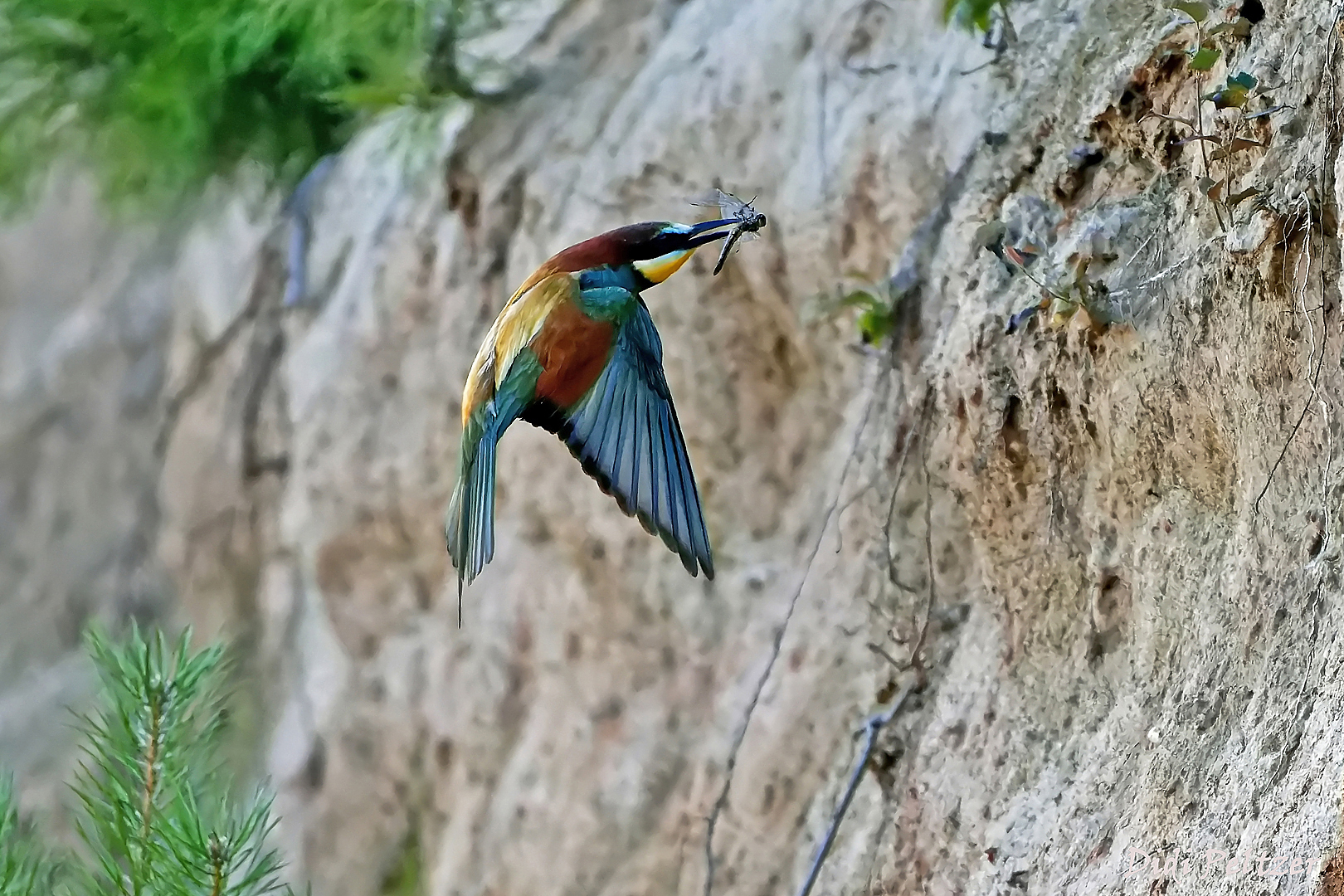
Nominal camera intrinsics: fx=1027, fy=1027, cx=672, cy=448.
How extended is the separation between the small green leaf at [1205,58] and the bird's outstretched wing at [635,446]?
15.4 inches

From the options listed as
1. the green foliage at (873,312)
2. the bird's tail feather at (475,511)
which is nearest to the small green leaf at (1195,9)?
the green foliage at (873,312)

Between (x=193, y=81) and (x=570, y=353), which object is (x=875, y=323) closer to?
(x=570, y=353)

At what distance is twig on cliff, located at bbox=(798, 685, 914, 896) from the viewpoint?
921 mm

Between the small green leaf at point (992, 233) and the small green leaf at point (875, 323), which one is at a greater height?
the small green leaf at point (992, 233)

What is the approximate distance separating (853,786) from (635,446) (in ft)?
1.64

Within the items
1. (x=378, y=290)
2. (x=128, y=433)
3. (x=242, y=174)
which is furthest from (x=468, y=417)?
(x=128, y=433)

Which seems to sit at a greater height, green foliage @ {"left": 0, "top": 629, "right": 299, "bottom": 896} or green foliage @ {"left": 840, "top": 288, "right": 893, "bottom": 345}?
green foliage @ {"left": 840, "top": 288, "right": 893, "bottom": 345}

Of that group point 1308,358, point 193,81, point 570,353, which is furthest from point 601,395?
point 193,81

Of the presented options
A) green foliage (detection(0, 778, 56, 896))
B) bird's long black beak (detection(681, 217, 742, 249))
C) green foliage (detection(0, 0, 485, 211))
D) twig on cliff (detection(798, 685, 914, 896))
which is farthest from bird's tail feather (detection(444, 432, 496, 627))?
green foliage (detection(0, 0, 485, 211))

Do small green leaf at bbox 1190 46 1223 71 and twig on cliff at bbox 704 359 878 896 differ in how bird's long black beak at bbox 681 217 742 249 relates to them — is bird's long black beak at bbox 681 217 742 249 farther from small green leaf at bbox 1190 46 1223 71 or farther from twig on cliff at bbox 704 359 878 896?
twig on cliff at bbox 704 359 878 896

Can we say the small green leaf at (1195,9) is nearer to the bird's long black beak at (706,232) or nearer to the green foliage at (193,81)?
the bird's long black beak at (706,232)

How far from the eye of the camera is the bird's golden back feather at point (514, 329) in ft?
1.94

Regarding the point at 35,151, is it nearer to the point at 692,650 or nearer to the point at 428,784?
the point at 428,784

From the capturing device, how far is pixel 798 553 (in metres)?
1.04
